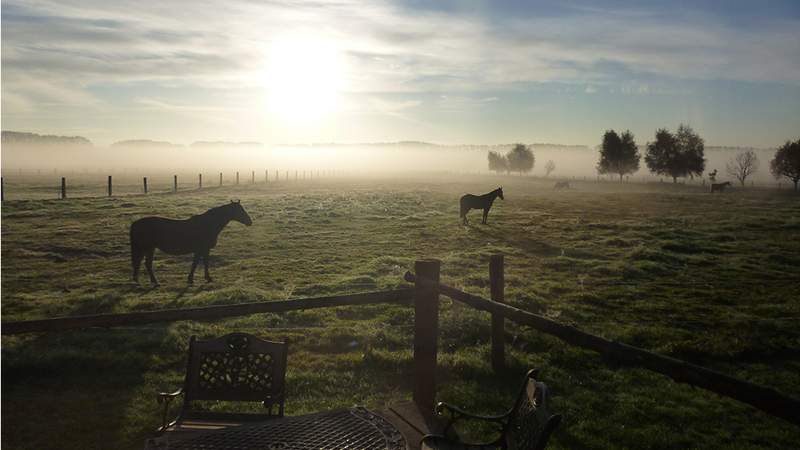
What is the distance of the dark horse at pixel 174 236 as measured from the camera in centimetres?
1441

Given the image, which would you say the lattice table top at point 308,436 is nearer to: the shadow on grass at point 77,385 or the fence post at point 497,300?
the shadow on grass at point 77,385

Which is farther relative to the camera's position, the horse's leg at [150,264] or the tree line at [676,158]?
the tree line at [676,158]

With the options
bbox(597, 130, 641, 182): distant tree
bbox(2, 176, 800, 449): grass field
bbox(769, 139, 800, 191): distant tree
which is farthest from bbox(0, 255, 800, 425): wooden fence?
bbox(597, 130, 641, 182): distant tree

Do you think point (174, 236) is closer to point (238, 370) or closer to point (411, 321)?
point (411, 321)

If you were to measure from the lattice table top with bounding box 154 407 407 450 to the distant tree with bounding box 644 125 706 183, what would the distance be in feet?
297

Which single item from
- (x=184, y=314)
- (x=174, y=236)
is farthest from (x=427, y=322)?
(x=174, y=236)

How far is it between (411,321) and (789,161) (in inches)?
3000

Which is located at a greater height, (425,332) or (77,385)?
(425,332)

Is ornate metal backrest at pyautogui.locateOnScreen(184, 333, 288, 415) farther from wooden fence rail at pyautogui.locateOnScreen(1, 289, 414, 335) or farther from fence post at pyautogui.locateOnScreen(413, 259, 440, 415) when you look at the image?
fence post at pyautogui.locateOnScreen(413, 259, 440, 415)

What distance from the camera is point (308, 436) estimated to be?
3.80 meters

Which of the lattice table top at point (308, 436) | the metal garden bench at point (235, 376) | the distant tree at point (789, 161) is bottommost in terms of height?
the lattice table top at point (308, 436)

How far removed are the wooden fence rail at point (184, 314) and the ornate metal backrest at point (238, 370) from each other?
12.5 inches

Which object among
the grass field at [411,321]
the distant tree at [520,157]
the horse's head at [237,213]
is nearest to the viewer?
the grass field at [411,321]

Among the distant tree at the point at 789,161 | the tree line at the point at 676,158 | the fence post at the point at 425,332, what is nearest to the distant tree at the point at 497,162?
the tree line at the point at 676,158
